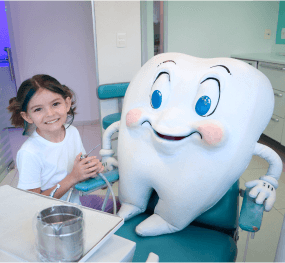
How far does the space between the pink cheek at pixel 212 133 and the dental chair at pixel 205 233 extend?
295 millimetres

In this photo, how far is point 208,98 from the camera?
862 millimetres

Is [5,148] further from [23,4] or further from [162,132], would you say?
[162,132]

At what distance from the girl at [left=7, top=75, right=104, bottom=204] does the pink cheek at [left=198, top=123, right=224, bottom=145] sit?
0.43m

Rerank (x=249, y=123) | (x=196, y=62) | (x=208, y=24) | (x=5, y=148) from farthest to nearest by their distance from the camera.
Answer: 1. (x=208, y=24)
2. (x=5, y=148)
3. (x=196, y=62)
4. (x=249, y=123)

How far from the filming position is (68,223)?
41cm

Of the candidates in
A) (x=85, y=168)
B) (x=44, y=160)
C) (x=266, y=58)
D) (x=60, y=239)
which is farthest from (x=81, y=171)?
(x=266, y=58)

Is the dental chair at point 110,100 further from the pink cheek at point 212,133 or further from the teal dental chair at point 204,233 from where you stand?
the pink cheek at point 212,133

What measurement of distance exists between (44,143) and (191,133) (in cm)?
59

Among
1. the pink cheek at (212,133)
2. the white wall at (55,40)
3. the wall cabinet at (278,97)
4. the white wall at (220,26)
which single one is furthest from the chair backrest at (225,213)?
the white wall at (55,40)

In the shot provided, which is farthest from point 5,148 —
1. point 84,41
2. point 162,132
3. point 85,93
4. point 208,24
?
point 208,24

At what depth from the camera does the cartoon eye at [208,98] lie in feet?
2.83

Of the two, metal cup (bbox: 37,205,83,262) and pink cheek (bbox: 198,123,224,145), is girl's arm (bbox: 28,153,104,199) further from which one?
metal cup (bbox: 37,205,83,262)

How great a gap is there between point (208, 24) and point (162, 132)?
9.32 ft

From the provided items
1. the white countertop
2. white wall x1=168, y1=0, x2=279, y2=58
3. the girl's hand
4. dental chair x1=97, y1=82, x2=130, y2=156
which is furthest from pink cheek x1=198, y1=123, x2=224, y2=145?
white wall x1=168, y1=0, x2=279, y2=58
